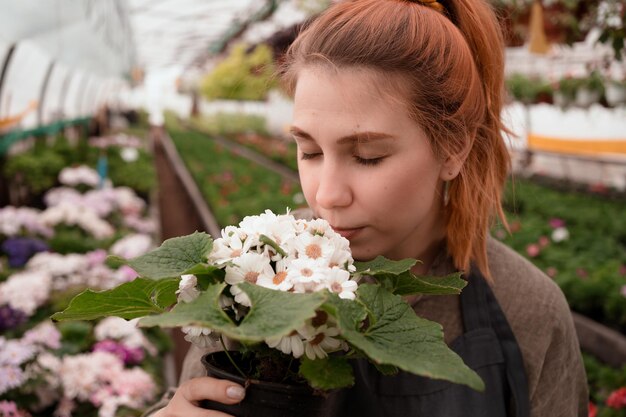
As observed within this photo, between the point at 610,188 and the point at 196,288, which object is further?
the point at 610,188

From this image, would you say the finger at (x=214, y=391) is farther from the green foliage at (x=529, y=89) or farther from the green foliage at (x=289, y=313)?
the green foliage at (x=529, y=89)

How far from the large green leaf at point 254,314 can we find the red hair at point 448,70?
1.51 feet

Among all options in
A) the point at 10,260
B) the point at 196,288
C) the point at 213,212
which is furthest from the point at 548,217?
the point at 196,288

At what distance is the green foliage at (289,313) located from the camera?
65 centimetres

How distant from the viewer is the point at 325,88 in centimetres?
100

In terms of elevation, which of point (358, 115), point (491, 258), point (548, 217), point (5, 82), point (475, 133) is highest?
point (358, 115)

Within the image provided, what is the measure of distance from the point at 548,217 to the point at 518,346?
4919mm

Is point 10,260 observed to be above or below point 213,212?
above

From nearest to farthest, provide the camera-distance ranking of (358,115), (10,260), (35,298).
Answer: (358,115)
(35,298)
(10,260)

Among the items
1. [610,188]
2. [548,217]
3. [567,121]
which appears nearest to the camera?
[548,217]

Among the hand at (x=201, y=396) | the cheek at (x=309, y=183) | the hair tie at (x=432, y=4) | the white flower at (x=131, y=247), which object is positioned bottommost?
the white flower at (x=131, y=247)

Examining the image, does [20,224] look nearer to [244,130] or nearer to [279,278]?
[279,278]

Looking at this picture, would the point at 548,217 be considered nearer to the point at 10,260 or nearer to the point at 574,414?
the point at 10,260

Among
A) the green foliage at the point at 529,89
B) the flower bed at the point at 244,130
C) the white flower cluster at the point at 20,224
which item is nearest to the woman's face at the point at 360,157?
the white flower cluster at the point at 20,224
